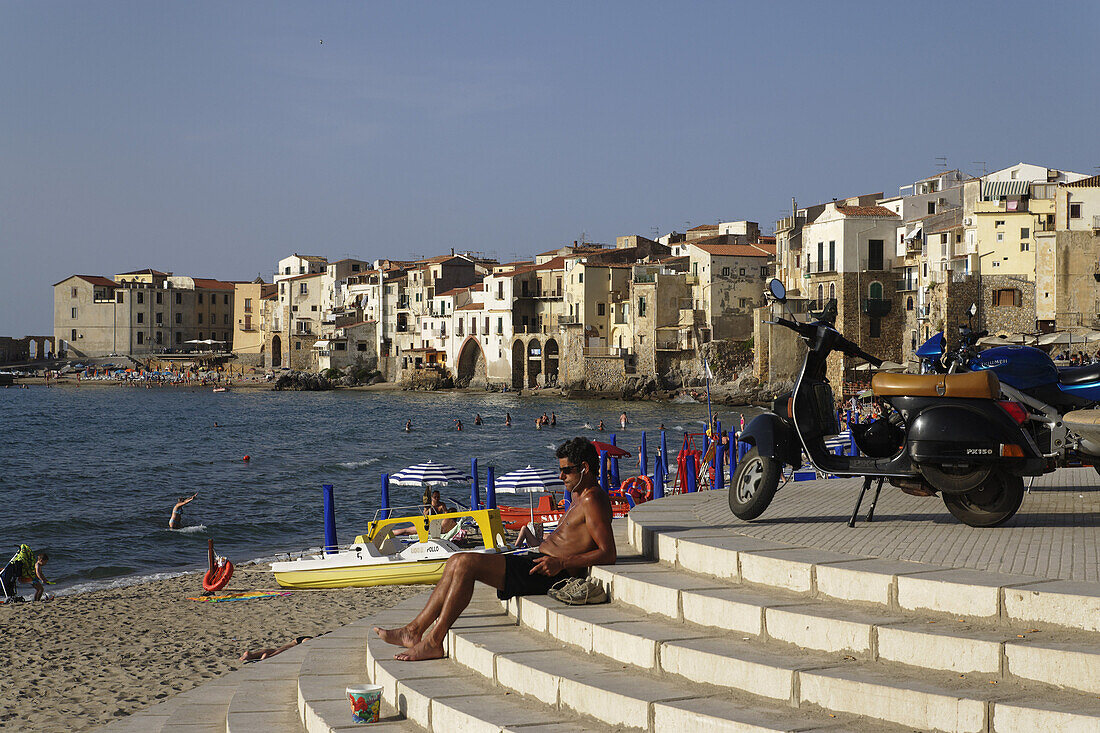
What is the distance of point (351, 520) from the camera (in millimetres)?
27031

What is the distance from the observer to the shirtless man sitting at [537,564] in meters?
6.38

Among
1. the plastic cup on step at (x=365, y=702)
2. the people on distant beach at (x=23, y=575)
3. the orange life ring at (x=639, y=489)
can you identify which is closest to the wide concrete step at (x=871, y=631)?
the plastic cup on step at (x=365, y=702)

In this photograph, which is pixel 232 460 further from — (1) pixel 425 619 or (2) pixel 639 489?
(1) pixel 425 619

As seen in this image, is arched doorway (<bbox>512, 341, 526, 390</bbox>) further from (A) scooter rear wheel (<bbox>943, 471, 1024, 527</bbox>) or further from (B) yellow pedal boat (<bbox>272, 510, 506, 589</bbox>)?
(A) scooter rear wheel (<bbox>943, 471, 1024, 527</bbox>)

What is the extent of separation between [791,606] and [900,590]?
55 cm

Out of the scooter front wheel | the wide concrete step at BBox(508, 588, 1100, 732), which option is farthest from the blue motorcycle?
the wide concrete step at BBox(508, 588, 1100, 732)

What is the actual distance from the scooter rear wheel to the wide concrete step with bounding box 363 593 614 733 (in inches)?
122

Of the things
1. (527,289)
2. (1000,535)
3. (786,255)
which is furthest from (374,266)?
(1000,535)

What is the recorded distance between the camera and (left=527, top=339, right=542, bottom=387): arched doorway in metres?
85.2

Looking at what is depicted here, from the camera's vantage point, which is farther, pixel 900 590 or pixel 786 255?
pixel 786 255

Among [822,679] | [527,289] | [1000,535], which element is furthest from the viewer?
[527,289]

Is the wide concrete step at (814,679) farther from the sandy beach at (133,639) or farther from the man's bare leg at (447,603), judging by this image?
the sandy beach at (133,639)

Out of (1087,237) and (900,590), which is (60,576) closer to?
(900,590)

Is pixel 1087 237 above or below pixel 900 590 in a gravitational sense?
above
